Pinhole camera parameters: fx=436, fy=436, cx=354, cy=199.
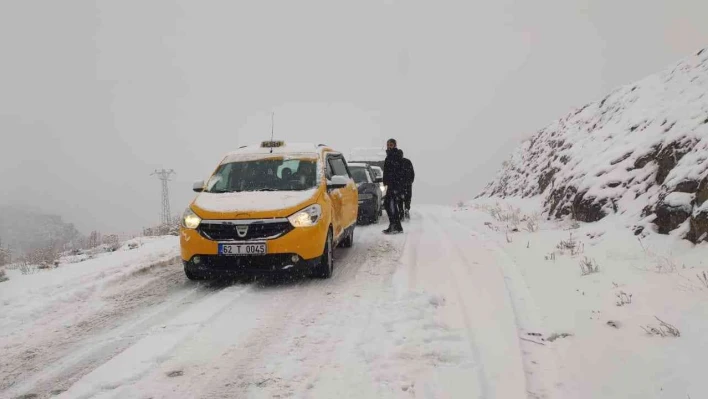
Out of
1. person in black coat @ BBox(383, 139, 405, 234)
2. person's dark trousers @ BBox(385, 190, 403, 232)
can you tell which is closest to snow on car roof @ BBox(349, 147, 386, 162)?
person in black coat @ BBox(383, 139, 405, 234)

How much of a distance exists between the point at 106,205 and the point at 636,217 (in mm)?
142161

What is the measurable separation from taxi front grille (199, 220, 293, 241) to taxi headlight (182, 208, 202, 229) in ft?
0.51

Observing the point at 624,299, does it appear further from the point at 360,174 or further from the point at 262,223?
the point at 360,174

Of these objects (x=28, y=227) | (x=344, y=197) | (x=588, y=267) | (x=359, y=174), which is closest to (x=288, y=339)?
(x=588, y=267)

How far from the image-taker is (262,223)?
532 centimetres

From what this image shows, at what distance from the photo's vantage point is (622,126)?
10086mm

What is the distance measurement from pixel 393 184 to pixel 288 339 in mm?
6603

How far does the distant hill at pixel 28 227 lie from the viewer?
4437cm

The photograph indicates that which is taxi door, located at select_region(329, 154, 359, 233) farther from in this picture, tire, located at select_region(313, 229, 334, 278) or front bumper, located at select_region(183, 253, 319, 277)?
front bumper, located at select_region(183, 253, 319, 277)

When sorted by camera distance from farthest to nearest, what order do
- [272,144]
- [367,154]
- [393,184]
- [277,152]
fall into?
[367,154] < [393,184] < [272,144] < [277,152]

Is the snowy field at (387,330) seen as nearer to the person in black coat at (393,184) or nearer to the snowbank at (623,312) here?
the snowbank at (623,312)

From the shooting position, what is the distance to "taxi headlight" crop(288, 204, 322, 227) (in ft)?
17.8

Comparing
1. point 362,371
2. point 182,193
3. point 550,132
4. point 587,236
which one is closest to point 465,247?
point 587,236

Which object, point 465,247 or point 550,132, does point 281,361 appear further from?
point 550,132
